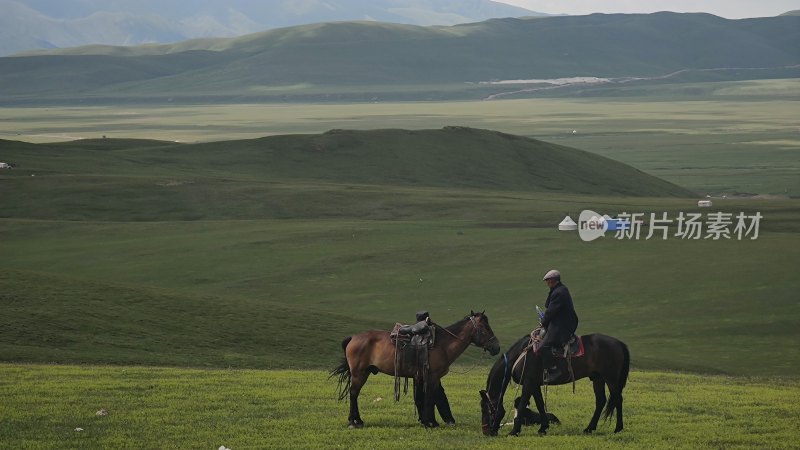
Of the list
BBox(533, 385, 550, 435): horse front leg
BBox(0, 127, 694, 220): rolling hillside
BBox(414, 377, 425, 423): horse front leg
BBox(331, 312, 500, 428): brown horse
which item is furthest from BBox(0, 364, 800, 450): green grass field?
BBox(0, 127, 694, 220): rolling hillside

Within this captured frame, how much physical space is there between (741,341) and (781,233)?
3972 centimetres

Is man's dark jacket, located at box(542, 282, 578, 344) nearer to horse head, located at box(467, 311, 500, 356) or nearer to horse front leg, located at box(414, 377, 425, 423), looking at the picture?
horse head, located at box(467, 311, 500, 356)

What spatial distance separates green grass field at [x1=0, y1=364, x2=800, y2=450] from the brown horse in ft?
1.89

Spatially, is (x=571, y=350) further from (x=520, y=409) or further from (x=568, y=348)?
(x=520, y=409)

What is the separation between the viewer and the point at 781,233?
300 feet

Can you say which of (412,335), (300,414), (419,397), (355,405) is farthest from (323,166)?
(355,405)

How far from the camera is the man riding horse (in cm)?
2325

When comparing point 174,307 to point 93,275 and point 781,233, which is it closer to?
point 93,275

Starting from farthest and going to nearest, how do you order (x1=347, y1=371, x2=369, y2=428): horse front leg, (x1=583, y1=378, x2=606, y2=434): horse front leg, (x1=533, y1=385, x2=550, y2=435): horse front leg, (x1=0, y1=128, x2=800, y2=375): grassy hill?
(x1=0, y1=128, x2=800, y2=375): grassy hill → (x1=347, y1=371, x2=369, y2=428): horse front leg → (x1=533, y1=385, x2=550, y2=435): horse front leg → (x1=583, y1=378, x2=606, y2=434): horse front leg

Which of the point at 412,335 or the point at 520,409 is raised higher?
the point at 412,335

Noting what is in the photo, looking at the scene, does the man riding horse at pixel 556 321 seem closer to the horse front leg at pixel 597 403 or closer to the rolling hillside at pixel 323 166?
the horse front leg at pixel 597 403

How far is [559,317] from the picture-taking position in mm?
23312

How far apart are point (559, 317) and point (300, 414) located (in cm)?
618

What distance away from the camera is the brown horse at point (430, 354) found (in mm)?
24016
